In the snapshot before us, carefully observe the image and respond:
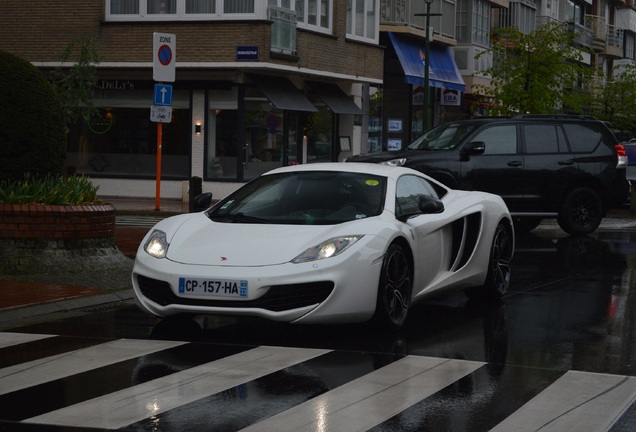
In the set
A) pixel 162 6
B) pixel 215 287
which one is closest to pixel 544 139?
pixel 215 287

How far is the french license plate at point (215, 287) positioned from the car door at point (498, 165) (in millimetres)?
11265

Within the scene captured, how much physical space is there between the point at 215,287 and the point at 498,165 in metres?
11.9

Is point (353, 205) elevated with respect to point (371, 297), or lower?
elevated

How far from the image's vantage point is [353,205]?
32.3ft

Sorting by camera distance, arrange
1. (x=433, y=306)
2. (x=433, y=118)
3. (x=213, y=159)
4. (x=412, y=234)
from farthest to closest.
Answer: (x=433, y=118) < (x=213, y=159) < (x=433, y=306) < (x=412, y=234)

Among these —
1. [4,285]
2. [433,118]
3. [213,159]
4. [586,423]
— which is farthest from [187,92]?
[586,423]

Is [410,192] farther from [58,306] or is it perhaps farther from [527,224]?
[527,224]

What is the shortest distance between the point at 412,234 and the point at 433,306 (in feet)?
5.31

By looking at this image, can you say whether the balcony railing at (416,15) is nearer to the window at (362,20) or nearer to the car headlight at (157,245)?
the window at (362,20)

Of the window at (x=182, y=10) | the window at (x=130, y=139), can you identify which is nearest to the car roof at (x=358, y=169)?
the window at (x=182, y=10)

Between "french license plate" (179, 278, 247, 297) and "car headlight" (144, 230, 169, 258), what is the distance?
470 mm

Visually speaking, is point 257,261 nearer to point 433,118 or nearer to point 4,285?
point 4,285

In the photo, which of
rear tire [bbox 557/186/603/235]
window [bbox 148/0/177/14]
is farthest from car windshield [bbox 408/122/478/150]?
window [bbox 148/0/177/14]

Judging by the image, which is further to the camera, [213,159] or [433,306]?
[213,159]
